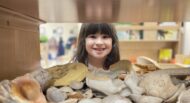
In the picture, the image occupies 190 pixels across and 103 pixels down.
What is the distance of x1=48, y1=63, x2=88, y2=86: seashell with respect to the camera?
1.23 ft

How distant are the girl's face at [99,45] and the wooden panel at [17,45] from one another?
376mm

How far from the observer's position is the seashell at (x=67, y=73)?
0.38 meters

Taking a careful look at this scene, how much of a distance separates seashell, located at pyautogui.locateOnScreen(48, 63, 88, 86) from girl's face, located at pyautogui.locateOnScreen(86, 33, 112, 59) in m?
0.58

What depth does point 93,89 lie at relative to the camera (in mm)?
343

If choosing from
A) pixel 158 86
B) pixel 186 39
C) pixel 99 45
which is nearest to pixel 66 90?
pixel 158 86

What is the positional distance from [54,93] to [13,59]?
201mm

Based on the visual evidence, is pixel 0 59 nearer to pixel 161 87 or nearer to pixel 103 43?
pixel 161 87

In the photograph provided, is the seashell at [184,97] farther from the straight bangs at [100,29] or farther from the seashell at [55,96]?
the straight bangs at [100,29]

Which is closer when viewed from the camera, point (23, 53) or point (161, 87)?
point (161, 87)

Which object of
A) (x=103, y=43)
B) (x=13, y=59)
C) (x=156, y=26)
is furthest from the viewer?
(x=156, y=26)

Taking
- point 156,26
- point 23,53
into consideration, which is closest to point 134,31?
point 156,26

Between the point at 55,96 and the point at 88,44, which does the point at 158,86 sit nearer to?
the point at 55,96

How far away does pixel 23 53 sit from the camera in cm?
55

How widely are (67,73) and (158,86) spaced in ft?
0.54
